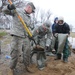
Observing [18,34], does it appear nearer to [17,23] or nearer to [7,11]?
[17,23]

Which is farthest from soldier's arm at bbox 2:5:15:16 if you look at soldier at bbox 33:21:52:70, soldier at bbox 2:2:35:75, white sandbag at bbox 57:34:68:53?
white sandbag at bbox 57:34:68:53

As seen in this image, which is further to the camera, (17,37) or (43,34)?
(43,34)

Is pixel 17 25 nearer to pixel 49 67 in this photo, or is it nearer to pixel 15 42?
pixel 15 42

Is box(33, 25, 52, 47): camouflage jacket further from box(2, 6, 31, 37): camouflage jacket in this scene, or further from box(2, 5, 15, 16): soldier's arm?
box(2, 5, 15, 16): soldier's arm

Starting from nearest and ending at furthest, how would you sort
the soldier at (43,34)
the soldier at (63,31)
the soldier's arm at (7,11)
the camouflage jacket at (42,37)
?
1. the soldier's arm at (7,11)
2. the soldier at (63,31)
3. the soldier at (43,34)
4. the camouflage jacket at (42,37)

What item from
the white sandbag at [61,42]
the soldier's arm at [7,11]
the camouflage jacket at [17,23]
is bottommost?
the white sandbag at [61,42]

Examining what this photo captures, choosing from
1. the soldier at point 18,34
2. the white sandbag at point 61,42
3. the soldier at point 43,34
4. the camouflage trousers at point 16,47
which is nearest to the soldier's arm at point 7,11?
the soldier at point 18,34

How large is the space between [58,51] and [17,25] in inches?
85.9

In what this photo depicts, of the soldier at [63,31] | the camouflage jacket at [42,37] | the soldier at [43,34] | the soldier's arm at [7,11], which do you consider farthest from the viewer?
the camouflage jacket at [42,37]

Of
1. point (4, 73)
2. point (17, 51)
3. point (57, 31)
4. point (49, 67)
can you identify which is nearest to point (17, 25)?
point (17, 51)

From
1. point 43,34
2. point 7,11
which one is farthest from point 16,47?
point 43,34

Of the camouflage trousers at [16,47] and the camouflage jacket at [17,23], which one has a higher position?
the camouflage jacket at [17,23]

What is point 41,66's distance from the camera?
6.27 metres

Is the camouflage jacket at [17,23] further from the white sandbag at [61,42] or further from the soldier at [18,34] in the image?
the white sandbag at [61,42]
